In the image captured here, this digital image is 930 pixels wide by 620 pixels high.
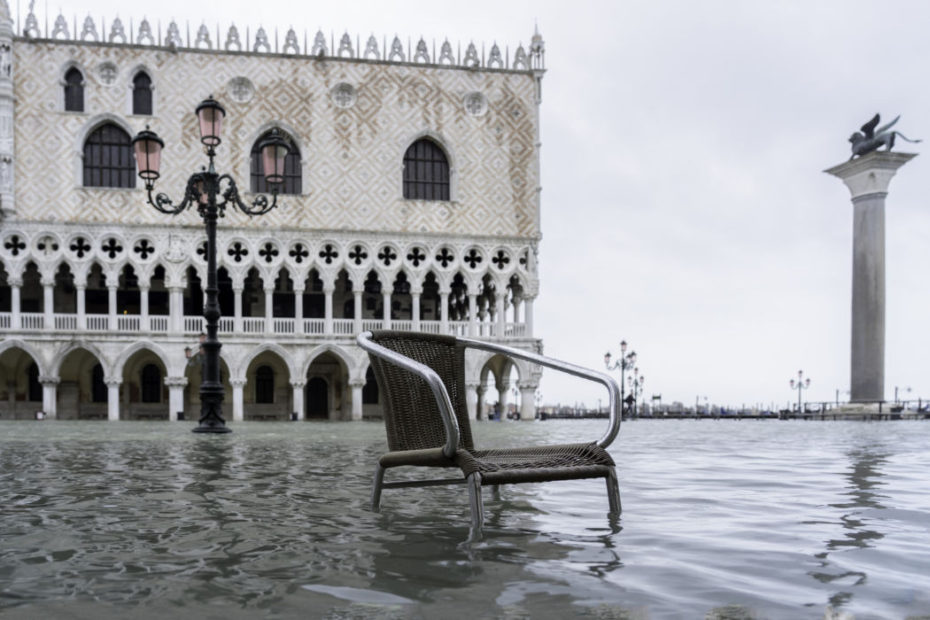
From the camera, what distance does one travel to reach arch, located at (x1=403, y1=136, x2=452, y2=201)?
100 ft

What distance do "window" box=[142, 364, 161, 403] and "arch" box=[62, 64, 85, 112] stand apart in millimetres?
8471

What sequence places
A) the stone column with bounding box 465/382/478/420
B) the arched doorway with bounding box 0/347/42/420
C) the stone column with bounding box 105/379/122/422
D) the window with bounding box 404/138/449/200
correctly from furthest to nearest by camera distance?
the window with bounding box 404/138/449/200
the stone column with bounding box 465/382/478/420
the arched doorway with bounding box 0/347/42/420
the stone column with bounding box 105/379/122/422

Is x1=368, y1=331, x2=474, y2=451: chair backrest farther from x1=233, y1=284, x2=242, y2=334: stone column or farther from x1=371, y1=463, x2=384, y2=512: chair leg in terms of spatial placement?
x1=233, y1=284, x2=242, y2=334: stone column

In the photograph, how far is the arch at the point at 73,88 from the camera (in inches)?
1126

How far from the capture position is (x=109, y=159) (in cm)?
2880

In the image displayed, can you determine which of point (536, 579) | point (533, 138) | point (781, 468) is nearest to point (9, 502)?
point (536, 579)

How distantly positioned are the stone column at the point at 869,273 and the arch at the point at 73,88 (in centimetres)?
2297

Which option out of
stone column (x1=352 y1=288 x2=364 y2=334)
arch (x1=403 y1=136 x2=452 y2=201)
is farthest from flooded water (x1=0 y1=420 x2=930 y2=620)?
arch (x1=403 y1=136 x2=452 y2=201)

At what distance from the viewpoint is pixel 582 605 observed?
2164mm

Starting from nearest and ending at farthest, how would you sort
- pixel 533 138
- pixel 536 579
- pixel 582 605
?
pixel 582 605 < pixel 536 579 < pixel 533 138

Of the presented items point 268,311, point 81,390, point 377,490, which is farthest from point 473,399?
point 377,490

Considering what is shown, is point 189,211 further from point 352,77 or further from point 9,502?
point 9,502

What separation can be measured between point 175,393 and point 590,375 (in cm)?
2644

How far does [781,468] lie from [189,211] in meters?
25.0
